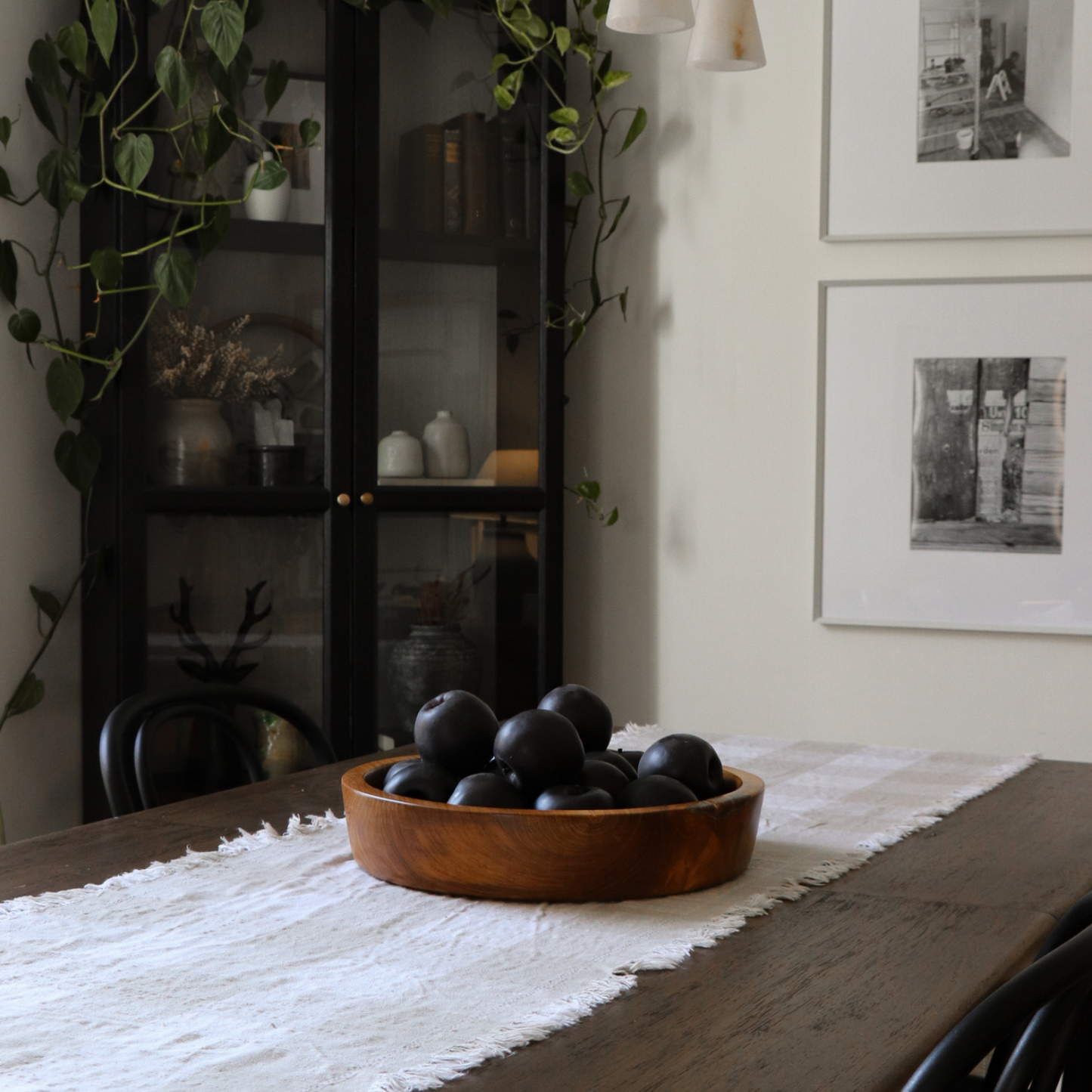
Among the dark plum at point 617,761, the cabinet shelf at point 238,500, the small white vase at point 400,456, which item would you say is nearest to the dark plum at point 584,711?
the dark plum at point 617,761

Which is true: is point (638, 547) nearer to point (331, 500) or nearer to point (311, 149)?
point (331, 500)

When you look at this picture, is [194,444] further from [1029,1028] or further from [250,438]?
[1029,1028]

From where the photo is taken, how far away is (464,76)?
3.08 metres

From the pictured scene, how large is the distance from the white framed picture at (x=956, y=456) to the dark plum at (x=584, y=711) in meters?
1.81

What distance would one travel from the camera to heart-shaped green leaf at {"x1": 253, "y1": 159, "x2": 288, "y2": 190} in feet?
9.11

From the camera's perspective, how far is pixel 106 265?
8.73 ft

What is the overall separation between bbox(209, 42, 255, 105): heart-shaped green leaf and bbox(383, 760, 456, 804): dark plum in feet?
6.28

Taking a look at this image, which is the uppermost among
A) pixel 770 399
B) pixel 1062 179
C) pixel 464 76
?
pixel 464 76

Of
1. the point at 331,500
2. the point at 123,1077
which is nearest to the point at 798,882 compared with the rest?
the point at 123,1077

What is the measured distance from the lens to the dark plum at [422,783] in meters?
1.23

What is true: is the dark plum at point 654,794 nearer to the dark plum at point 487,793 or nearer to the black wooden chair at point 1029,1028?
the dark plum at point 487,793

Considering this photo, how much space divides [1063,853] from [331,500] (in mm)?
1846

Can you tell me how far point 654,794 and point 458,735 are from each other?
184mm

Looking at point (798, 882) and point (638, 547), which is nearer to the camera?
point (798, 882)
